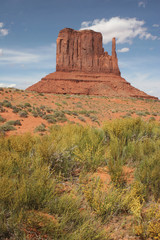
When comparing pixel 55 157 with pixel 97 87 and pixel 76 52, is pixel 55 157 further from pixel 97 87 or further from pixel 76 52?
pixel 76 52

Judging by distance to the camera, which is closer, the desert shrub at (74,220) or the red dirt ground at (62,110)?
the desert shrub at (74,220)

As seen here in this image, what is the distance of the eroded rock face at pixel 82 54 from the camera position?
234ft

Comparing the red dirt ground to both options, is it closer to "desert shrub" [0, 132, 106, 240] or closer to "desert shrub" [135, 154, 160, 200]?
"desert shrub" [135, 154, 160, 200]

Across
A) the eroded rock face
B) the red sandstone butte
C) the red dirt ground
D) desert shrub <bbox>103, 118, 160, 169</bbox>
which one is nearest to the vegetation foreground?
desert shrub <bbox>103, 118, 160, 169</bbox>

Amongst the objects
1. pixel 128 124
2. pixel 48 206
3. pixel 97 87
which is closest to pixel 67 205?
pixel 48 206

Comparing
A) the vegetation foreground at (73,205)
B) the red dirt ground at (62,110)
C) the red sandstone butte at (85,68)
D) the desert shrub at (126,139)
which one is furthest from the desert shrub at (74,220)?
the red sandstone butte at (85,68)

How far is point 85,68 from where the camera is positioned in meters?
71.1

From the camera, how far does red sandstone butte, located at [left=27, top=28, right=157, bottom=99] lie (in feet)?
202

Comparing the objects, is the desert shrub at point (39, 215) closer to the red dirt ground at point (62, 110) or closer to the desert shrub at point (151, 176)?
the desert shrub at point (151, 176)

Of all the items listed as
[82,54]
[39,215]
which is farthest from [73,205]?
[82,54]

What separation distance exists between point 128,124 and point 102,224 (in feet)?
13.2

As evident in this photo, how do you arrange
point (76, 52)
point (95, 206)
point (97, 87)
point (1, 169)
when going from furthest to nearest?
point (76, 52), point (97, 87), point (1, 169), point (95, 206)

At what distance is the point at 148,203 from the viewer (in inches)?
106

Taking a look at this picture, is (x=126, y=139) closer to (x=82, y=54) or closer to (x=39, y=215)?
(x=39, y=215)
